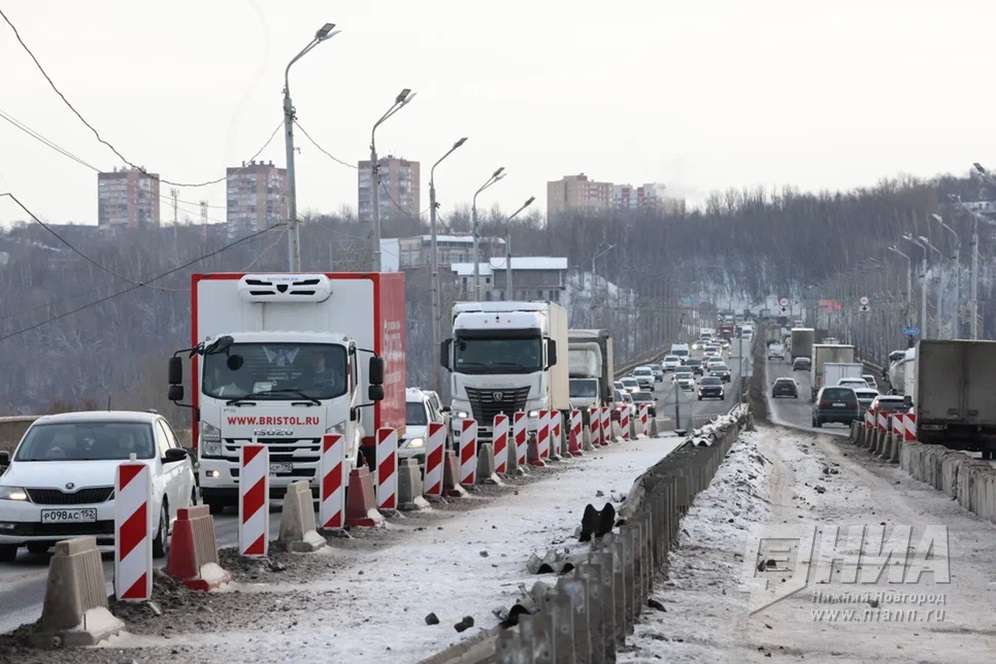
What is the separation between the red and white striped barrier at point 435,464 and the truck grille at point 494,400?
45.5 feet

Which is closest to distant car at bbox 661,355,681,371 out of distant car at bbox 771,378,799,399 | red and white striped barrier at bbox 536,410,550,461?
distant car at bbox 771,378,799,399

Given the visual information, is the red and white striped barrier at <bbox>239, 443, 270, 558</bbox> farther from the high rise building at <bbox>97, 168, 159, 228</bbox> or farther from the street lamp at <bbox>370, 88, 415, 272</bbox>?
the high rise building at <bbox>97, 168, 159, 228</bbox>

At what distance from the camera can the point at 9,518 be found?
16.3 m

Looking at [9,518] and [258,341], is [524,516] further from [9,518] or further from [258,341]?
[9,518]

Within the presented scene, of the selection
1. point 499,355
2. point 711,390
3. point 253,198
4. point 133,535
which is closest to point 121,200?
point 253,198

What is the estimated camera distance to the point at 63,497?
16.4 metres

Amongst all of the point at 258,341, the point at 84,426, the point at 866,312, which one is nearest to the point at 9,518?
the point at 84,426

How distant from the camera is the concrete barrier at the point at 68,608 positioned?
11172 mm

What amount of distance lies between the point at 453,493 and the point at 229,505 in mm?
4286

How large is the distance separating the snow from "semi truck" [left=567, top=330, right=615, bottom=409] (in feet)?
98.5

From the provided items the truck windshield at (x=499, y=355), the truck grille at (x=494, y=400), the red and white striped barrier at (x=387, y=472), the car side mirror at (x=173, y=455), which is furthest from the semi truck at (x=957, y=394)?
the car side mirror at (x=173, y=455)

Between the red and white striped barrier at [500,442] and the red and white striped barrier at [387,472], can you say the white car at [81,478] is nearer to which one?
the red and white striped barrier at [387,472]

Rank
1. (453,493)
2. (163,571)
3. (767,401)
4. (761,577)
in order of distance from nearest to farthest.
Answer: (163,571)
(761,577)
(453,493)
(767,401)

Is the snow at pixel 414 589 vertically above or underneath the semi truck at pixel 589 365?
underneath
